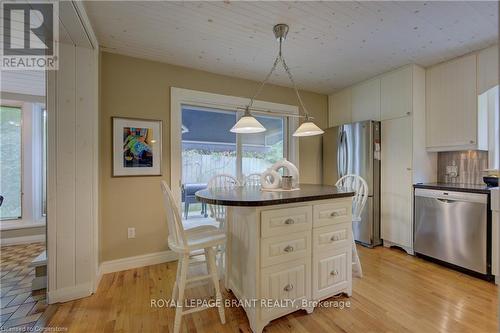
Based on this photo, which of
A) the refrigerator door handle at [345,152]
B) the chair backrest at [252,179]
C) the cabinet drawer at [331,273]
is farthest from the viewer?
the refrigerator door handle at [345,152]

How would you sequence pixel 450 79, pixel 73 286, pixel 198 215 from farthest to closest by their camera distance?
pixel 198 215, pixel 450 79, pixel 73 286

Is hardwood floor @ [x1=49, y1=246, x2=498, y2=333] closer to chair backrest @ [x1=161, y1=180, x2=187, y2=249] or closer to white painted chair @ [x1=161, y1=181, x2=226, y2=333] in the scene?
white painted chair @ [x1=161, y1=181, x2=226, y2=333]

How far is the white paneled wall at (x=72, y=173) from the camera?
1.89 m

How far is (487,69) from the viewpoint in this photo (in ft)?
7.79

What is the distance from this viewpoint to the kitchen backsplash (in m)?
2.66

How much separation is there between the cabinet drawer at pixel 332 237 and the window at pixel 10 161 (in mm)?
4424

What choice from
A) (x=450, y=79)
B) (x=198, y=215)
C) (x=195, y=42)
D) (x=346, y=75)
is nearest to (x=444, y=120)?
(x=450, y=79)

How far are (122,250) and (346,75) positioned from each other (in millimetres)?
3573

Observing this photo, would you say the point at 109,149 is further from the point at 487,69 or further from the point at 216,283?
the point at 487,69

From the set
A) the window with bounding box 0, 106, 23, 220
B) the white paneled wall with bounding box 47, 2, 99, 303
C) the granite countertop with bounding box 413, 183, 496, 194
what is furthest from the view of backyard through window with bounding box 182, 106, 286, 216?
the window with bounding box 0, 106, 23, 220

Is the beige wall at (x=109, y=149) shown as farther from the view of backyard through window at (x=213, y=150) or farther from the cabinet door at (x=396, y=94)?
the cabinet door at (x=396, y=94)

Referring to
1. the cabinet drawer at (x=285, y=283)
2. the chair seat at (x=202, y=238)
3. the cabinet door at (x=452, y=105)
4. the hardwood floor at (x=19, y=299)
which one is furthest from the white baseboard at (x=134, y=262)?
the cabinet door at (x=452, y=105)

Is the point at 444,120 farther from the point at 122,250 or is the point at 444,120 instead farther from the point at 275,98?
the point at 122,250

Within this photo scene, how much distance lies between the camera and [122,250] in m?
2.50
